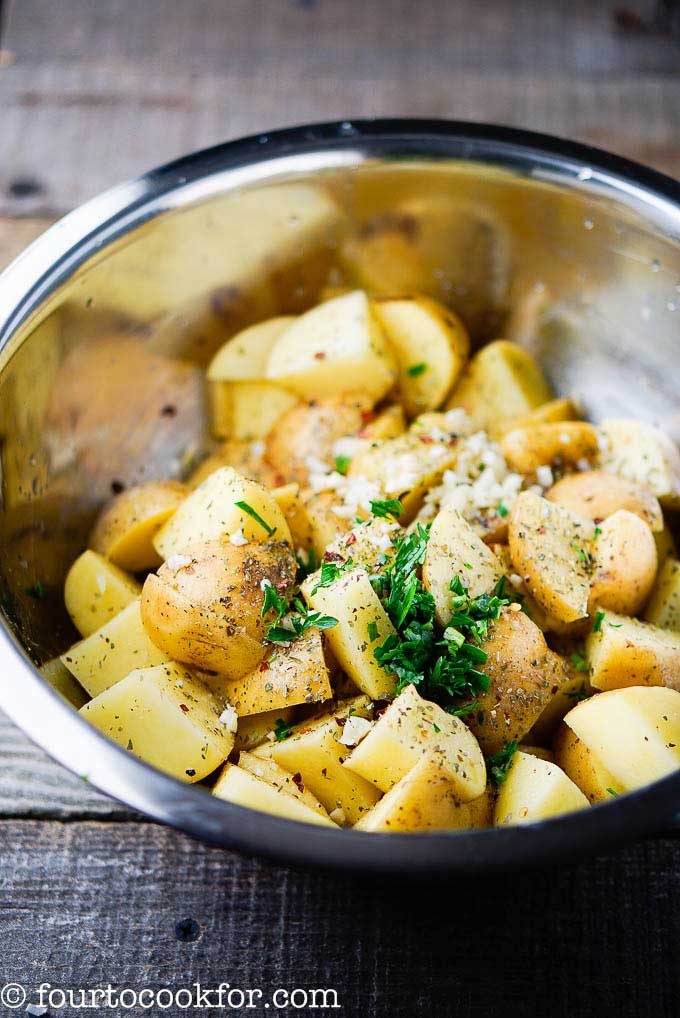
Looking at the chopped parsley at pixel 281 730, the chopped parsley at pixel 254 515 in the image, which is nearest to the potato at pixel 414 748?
the chopped parsley at pixel 281 730

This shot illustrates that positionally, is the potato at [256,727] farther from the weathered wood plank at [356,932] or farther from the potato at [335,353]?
the potato at [335,353]

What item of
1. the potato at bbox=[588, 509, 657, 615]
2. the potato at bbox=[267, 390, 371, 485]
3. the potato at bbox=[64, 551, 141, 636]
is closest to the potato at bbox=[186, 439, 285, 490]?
the potato at bbox=[267, 390, 371, 485]

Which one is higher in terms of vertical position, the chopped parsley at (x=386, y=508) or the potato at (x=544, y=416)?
the potato at (x=544, y=416)

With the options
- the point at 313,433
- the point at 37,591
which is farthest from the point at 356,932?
the point at 313,433

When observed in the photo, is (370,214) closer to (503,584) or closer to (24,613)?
(503,584)

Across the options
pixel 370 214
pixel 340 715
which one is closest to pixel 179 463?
pixel 370 214

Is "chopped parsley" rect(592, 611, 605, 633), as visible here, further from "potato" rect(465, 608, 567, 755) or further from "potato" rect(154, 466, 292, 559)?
"potato" rect(154, 466, 292, 559)

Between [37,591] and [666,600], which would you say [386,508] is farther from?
[37,591]
